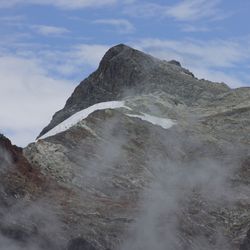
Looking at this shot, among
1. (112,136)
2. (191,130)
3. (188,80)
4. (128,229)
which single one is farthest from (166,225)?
(188,80)

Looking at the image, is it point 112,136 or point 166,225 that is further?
point 112,136

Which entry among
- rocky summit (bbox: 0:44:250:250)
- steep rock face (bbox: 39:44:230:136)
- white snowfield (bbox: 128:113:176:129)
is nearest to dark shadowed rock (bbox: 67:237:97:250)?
rocky summit (bbox: 0:44:250:250)

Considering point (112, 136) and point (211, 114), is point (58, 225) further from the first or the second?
point (211, 114)

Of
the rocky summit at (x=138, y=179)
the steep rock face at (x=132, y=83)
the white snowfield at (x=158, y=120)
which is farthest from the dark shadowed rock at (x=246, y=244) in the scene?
the steep rock face at (x=132, y=83)

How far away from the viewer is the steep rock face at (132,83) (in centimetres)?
5062

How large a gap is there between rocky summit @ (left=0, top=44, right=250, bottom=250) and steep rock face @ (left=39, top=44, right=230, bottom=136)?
1.02 metres

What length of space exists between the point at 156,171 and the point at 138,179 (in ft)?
6.68

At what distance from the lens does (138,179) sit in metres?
35.6

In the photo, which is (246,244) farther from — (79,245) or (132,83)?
(132,83)

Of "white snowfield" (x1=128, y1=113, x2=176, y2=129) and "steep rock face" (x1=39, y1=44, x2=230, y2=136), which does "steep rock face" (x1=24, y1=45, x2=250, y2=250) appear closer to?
"white snowfield" (x1=128, y1=113, x2=176, y2=129)

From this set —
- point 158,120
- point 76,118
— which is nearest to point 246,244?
point 158,120

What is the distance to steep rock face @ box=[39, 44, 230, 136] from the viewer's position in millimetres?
50625

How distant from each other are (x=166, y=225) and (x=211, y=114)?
14.6 m

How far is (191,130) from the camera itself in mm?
42344
